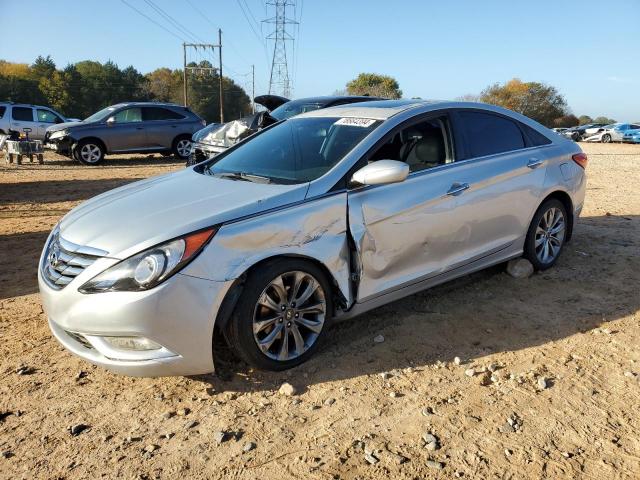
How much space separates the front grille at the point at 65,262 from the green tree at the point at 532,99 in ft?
195

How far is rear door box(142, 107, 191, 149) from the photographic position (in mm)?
15547

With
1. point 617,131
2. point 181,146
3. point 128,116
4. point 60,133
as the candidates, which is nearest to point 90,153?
point 60,133

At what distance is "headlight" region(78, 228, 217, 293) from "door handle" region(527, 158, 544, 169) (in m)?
3.12

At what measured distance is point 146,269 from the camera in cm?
278

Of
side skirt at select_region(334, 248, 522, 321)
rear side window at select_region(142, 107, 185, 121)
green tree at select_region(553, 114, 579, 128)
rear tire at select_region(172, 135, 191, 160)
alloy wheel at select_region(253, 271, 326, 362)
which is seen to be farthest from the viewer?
green tree at select_region(553, 114, 579, 128)

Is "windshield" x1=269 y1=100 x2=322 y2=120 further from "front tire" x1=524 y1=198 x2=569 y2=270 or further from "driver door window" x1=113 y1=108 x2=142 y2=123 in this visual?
"driver door window" x1=113 y1=108 x2=142 y2=123

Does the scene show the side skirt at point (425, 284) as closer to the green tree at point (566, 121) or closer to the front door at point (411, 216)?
the front door at point (411, 216)

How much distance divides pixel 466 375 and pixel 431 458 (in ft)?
2.78

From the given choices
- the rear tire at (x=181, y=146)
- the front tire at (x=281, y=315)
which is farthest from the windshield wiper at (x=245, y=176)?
the rear tire at (x=181, y=146)

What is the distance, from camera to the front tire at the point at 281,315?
3.02m

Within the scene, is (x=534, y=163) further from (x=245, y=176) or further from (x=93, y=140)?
(x=93, y=140)

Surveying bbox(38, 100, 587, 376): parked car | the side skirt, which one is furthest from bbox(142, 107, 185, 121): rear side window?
the side skirt

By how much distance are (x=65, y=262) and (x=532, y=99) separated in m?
63.2

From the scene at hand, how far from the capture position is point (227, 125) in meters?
10.6
